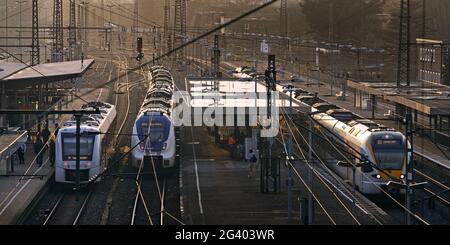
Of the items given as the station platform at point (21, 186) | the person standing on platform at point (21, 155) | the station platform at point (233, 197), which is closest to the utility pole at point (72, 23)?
the station platform at point (21, 186)

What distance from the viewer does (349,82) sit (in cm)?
2034

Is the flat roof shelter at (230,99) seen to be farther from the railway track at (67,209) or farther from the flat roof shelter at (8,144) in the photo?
the flat roof shelter at (8,144)

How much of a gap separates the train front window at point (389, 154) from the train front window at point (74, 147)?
4040 mm

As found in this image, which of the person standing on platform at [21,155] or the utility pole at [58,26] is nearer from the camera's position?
the person standing on platform at [21,155]

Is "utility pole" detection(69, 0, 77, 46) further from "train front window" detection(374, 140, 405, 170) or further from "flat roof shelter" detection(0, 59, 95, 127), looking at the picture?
"train front window" detection(374, 140, 405, 170)

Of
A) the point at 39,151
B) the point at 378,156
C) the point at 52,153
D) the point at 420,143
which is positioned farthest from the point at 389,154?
the point at 39,151

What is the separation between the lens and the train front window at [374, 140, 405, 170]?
34.4ft

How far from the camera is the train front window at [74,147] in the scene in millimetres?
11250

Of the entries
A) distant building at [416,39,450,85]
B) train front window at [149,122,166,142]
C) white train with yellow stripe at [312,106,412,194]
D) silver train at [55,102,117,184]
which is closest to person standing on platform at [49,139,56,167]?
silver train at [55,102,117,184]

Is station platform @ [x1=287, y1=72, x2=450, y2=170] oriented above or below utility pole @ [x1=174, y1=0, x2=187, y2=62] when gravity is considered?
below

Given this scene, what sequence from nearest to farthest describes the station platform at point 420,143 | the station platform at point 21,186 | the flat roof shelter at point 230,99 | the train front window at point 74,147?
the station platform at point 21,186, the train front window at point 74,147, the station platform at point 420,143, the flat roof shelter at point 230,99

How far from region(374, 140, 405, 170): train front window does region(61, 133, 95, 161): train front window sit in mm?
4040
